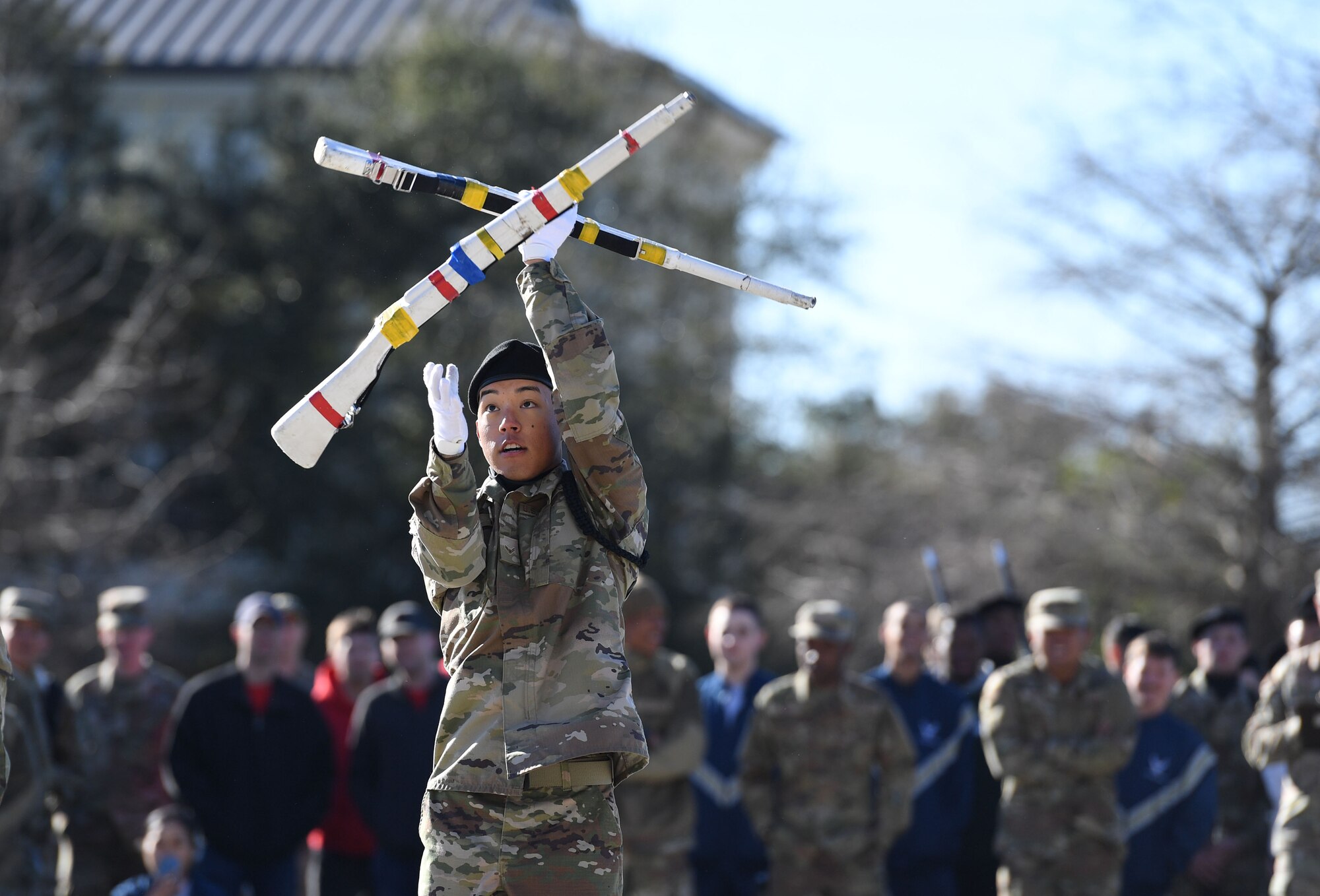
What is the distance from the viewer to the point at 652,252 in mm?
5715

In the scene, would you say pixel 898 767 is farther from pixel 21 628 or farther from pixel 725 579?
pixel 725 579

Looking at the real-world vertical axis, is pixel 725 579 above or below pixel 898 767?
above

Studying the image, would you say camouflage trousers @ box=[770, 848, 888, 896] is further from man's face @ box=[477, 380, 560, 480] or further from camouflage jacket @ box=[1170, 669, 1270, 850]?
man's face @ box=[477, 380, 560, 480]

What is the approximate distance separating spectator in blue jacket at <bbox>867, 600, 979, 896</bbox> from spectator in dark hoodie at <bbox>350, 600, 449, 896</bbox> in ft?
9.24

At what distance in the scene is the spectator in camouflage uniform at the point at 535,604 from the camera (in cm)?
485

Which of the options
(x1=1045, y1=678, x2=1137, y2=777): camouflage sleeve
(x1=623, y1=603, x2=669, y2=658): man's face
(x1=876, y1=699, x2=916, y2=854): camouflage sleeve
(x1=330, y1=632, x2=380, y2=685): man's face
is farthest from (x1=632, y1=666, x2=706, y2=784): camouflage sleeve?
(x1=330, y1=632, x2=380, y2=685): man's face

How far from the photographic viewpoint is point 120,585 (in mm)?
21922

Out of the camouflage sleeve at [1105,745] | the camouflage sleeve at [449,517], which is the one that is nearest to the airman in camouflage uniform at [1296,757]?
the camouflage sleeve at [1105,745]

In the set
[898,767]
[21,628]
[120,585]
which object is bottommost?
[898,767]

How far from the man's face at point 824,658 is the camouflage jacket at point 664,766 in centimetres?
72

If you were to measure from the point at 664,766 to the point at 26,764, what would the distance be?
10.4 ft

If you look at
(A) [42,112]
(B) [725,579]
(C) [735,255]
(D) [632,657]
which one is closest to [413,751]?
(D) [632,657]

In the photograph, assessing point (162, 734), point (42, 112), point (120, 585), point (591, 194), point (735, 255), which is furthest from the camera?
point (735, 255)

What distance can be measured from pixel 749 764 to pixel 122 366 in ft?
50.6
